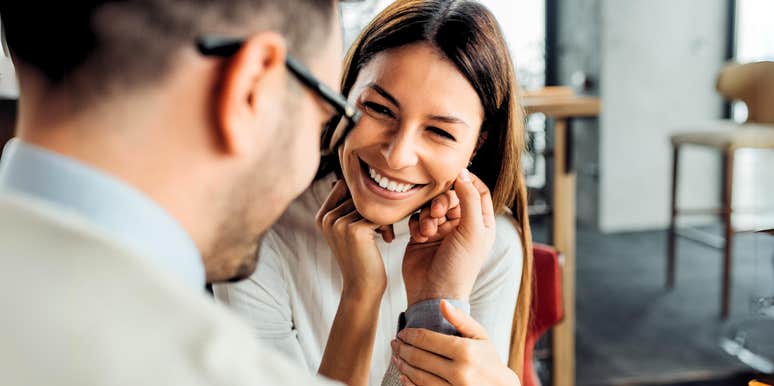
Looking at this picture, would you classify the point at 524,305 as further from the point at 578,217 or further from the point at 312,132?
the point at 578,217

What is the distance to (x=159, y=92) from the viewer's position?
440 millimetres

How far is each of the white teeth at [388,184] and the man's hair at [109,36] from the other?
0.57 metres

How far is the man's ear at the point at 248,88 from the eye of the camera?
44 centimetres

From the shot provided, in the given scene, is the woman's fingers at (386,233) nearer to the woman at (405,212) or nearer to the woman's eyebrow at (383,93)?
the woman at (405,212)

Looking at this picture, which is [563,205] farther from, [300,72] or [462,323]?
[300,72]

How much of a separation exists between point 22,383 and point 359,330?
0.58 meters

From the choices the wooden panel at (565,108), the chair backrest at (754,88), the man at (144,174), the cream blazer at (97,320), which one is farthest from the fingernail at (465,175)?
the chair backrest at (754,88)

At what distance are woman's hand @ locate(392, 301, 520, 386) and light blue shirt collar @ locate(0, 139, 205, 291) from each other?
15.3 inches

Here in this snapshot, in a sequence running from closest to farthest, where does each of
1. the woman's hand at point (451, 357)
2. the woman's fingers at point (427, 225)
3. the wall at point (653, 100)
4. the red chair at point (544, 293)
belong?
the woman's hand at point (451, 357)
the woman's fingers at point (427, 225)
the red chair at point (544, 293)
the wall at point (653, 100)

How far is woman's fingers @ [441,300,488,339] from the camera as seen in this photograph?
0.79 meters

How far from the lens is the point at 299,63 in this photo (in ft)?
1.63

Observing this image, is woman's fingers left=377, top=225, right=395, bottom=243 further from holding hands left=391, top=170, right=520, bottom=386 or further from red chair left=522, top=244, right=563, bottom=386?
red chair left=522, top=244, right=563, bottom=386

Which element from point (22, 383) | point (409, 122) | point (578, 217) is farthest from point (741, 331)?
point (22, 383)

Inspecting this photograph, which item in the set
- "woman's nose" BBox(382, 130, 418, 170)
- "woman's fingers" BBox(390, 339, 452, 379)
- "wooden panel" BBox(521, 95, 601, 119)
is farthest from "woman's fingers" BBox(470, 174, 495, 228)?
"wooden panel" BBox(521, 95, 601, 119)
